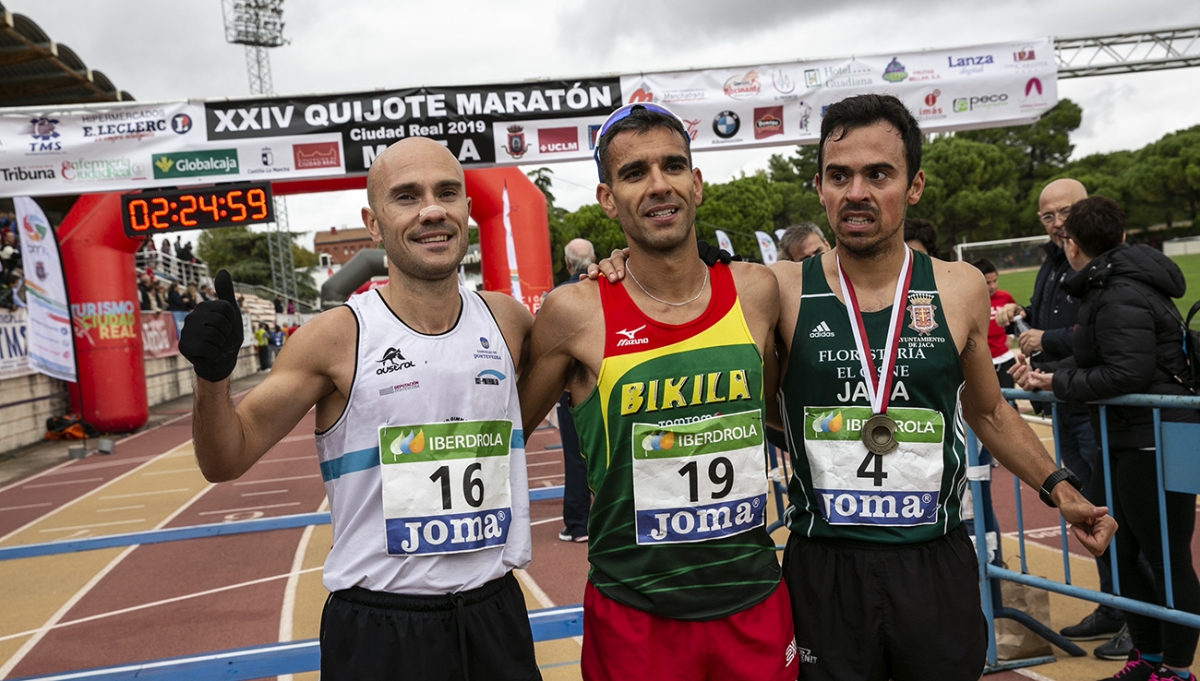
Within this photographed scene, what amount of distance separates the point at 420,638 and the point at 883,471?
1406 mm

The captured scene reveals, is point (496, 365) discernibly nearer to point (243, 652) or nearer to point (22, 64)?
point (243, 652)

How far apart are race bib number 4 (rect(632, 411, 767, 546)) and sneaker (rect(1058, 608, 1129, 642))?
3094 mm

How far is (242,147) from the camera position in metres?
8.48

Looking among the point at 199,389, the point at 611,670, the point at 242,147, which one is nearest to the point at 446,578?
the point at 611,670

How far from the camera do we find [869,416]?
247cm

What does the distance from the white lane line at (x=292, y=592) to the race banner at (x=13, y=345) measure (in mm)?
8344

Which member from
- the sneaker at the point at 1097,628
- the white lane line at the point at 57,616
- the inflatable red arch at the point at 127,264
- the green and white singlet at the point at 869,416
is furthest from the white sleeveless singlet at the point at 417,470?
the inflatable red arch at the point at 127,264

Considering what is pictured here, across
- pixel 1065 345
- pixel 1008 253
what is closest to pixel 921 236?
pixel 1065 345

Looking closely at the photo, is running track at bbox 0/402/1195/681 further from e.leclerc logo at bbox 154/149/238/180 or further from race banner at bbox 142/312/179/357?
race banner at bbox 142/312/179/357

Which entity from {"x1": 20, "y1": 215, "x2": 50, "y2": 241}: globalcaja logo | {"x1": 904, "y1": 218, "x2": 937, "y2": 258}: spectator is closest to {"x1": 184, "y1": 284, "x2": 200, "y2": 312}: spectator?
{"x1": 20, "y1": 215, "x2": 50, "y2": 241}: globalcaja logo

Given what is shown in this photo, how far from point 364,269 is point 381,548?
3459 centimetres

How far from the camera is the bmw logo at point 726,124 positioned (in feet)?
28.5

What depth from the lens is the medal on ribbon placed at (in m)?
2.45

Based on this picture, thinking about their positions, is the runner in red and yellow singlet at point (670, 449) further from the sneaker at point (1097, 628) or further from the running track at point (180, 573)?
the sneaker at point (1097, 628)
